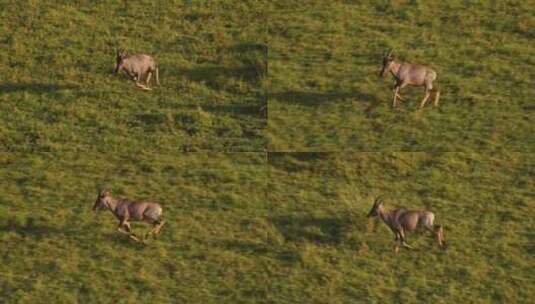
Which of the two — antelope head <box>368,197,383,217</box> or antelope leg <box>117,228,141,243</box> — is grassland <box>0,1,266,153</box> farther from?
antelope head <box>368,197,383,217</box>

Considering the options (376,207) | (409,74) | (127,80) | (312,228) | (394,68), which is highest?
(394,68)

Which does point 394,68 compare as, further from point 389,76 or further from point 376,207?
point 376,207

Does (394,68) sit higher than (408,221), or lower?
higher

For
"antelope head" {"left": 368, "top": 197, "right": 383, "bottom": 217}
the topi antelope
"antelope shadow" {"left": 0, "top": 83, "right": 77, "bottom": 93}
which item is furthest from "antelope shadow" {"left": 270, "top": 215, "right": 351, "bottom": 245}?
"antelope shadow" {"left": 0, "top": 83, "right": 77, "bottom": 93}

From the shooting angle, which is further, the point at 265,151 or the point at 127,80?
the point at 127,80

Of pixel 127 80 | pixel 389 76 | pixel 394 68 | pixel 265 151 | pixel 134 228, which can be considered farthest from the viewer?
pixel 127 80

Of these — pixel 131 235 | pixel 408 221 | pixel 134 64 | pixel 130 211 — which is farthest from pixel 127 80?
pixel 408 221

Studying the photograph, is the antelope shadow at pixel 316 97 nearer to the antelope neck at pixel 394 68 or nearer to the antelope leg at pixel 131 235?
the antelope neck at pixel 394 68
